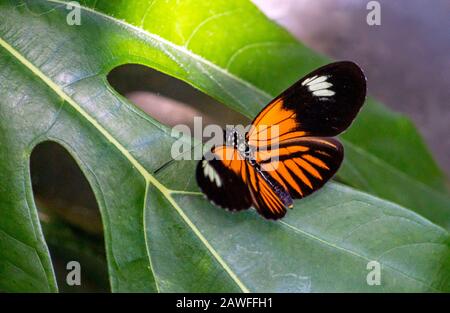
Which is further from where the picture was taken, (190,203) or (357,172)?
(357,172)

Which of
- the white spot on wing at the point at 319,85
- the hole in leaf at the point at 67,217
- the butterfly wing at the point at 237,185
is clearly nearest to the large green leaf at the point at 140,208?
the butterfly wing at the point at 237,185

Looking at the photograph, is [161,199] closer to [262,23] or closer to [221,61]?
[221,61]

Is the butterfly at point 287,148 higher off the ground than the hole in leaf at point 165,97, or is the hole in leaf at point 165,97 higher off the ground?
the butterfly at point 287,148

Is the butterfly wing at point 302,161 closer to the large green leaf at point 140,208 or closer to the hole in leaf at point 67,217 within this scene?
the large green leaf at point 140,208

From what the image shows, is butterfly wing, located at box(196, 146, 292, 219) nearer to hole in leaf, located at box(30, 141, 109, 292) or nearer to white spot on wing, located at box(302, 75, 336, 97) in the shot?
white spot on wing, located at box(302, 75, 336, 97)
